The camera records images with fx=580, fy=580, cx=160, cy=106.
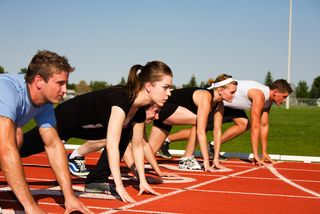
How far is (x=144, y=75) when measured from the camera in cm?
526

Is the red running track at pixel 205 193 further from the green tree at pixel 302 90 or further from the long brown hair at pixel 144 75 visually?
the green tree at pixel 302 90

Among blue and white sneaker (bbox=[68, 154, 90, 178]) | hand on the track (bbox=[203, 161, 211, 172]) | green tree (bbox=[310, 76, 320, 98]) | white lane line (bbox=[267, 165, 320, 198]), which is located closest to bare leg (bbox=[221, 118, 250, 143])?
white lane line (bbox=[267, 165, 320, 198])

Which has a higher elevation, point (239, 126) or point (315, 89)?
point (239, 126)

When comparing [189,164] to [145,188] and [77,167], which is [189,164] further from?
[145,188]

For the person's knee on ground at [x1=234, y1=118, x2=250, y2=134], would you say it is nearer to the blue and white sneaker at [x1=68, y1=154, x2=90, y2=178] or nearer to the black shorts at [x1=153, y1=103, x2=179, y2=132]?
the black shorts at [x1=153, y1=103, x2=179, y2=132]

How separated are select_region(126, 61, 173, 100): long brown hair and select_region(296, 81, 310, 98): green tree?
117 m

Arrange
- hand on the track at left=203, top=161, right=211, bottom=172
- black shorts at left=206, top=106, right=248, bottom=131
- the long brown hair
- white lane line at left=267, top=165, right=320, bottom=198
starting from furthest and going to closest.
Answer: black shorts at left=206, top=106, right=248, bottom=131 → hand on the track at left=203, top=161, right=211, bottom=172 → white lane line at left=267, top=165, right=320, bottom=198 → the long brown hair

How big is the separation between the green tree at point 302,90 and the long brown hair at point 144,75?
385 feet

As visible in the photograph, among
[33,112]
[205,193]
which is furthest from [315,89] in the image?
[33,112]

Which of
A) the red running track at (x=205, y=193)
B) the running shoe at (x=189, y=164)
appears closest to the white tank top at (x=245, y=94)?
the red running track at (x=205, y=193)

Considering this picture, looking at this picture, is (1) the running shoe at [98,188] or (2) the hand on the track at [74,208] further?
(1) the running shoe at [98,188]

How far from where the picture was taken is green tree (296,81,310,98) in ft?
392

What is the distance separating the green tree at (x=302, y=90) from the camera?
392 ft

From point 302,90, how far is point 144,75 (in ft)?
392
